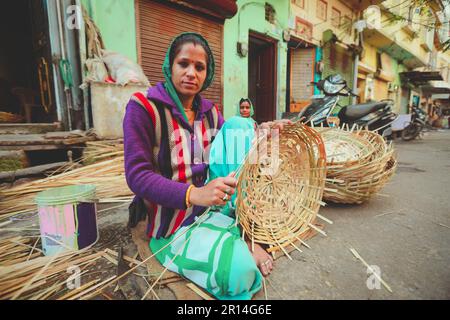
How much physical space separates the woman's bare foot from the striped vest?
0.35 m

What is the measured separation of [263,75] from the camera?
262 inches

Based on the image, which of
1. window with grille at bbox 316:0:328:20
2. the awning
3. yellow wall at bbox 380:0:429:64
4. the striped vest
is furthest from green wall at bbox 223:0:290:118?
the awning

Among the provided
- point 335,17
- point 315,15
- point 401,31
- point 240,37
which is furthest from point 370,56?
point 240,37

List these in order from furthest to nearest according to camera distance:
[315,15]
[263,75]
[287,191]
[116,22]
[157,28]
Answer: [315,15] < [263,75] < [157,28] < [116,22] < [287,191]

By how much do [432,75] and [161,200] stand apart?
2008 centimetres

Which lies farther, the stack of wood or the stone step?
the stone step

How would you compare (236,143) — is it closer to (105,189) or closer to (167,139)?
(167,139)

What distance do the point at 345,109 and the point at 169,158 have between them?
5.23 metres

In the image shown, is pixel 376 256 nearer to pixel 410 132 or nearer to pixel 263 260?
pixel 263 260

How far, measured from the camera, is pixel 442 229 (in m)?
1.56

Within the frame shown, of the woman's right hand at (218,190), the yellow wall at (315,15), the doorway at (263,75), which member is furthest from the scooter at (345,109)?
the woman's right hand at (218,190)

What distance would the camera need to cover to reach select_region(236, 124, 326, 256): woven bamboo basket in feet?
4.40

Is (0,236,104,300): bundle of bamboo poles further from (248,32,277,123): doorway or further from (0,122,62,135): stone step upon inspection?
(248,32,277,123): doorway

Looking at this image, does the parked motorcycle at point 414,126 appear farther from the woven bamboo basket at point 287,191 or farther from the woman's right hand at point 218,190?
A: the woman's right hand at point 218,190
